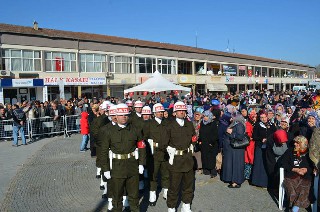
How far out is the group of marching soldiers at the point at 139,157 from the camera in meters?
5.00

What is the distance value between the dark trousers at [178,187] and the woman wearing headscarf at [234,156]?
1.89 metres

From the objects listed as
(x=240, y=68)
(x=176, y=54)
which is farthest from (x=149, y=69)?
(x=240, y=68)

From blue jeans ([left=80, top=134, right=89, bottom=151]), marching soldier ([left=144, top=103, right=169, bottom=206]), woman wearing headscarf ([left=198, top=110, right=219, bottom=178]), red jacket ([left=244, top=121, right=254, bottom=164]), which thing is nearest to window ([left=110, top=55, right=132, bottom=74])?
blue jeans ([left=80, top=134, right=89, bottom=151])

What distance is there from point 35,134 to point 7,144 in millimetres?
1387

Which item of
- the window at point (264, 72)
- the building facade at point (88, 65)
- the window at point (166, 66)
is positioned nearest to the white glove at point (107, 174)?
the building facade at point (88, 65)

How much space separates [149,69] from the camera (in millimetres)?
40062

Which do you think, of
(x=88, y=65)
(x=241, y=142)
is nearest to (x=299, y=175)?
(x=241, y=142)

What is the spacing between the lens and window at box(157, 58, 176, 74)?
137 ft

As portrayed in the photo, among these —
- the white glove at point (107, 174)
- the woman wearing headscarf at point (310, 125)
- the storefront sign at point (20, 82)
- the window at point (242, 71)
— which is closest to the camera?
the white glove at point (107, 174)

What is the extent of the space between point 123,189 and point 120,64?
32.4 m

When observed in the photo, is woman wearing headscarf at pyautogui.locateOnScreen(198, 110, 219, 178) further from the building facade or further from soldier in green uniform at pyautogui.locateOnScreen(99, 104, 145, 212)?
the building facade

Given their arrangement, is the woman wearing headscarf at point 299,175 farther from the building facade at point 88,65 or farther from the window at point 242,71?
the window at point 242,71

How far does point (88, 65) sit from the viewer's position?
33.5 metres

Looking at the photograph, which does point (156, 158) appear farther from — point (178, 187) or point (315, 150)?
point (315, 150)
